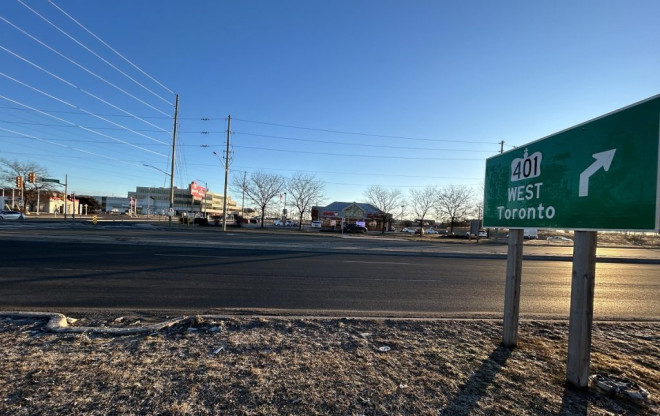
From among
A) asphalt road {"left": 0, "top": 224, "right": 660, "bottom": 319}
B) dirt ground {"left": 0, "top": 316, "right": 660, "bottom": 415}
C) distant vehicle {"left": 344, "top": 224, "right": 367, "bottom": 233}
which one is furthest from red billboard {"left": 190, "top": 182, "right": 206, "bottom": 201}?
dirt ground {"left": 0, "top": 316, "right": 660, "bottom": 415}

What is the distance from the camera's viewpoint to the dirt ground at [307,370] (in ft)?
8.14

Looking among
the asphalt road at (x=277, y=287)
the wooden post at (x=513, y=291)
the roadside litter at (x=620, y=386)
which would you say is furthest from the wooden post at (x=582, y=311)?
the asphalt road at (x=277, y=287)

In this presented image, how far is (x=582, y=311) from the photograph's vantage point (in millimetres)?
2979

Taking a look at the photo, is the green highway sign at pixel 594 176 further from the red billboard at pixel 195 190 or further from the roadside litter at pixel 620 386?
the red billboard at pixel 195 190

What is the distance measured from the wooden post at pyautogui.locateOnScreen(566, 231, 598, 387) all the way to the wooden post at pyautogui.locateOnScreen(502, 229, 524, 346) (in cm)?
89

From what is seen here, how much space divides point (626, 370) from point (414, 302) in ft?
11.8

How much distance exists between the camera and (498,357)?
11.5ft

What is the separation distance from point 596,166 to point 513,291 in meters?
1.85

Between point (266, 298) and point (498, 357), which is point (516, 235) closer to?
point (498, 357)

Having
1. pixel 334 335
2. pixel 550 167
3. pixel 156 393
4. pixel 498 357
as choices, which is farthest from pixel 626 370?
pixel 156 393

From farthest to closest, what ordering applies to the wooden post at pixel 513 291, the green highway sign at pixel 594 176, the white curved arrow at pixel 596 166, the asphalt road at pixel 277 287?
the asphalt road at pixel 277 287, the wooden post at pixel 513 291, the white curved arrow at pixel 596 166, the green highway sign at pixel 594 176

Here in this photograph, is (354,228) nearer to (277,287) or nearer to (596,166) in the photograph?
(277,287)

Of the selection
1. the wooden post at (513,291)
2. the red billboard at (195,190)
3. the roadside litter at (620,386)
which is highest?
the red billboard at (195,190)

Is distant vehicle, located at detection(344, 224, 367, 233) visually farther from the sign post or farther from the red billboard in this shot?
the sign post
